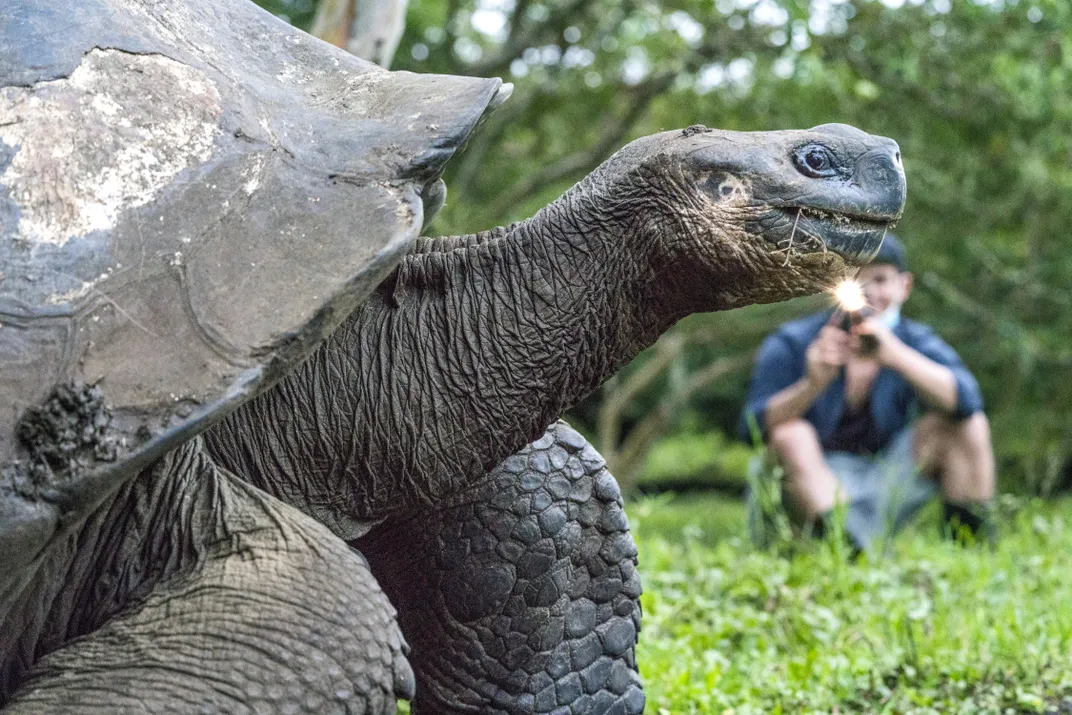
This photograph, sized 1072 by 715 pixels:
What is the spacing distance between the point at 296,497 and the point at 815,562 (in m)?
2.54

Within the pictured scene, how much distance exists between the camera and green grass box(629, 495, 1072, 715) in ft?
10.3

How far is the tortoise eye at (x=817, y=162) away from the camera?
2281 millimetres

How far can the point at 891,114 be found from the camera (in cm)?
898

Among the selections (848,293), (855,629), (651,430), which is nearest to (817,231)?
(848,293)

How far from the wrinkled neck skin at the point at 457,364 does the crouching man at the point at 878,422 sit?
3206mm

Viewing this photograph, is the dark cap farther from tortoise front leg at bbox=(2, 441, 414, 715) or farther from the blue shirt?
tortoise front leg at bbox=(2, 441, 414, 715)

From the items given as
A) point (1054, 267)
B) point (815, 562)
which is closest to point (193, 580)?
point (815, 562)

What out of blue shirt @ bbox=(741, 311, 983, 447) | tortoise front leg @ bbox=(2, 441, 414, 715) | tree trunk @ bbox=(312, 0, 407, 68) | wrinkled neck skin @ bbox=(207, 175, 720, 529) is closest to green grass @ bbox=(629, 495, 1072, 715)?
blue shirt @ bbox=(741, 311, 983, 447)

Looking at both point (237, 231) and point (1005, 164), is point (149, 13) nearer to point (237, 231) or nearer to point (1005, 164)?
point (237, 231)

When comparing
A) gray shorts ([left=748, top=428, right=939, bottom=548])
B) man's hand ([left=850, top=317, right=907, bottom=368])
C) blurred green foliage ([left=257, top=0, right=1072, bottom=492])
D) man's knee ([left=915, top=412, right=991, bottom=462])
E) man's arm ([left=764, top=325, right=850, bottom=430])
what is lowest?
gray shorts ([left=748, top=428, right=939, bottom=548])

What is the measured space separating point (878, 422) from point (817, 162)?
394 cm

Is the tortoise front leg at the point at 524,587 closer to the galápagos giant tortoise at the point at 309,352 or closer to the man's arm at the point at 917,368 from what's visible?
the galápagos giant tortoise at the point at 309,352

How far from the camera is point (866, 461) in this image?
6133 millimetres

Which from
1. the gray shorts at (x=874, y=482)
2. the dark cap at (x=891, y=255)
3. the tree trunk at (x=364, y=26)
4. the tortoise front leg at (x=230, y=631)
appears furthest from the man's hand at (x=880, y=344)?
the tortoise front leg at (x=230, y=631)
